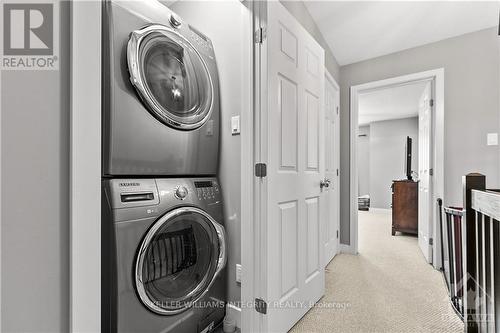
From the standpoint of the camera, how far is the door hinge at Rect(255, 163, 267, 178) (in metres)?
1.45

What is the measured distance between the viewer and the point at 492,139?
8.57 ft

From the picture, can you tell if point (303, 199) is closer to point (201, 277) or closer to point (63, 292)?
point (201, 277)

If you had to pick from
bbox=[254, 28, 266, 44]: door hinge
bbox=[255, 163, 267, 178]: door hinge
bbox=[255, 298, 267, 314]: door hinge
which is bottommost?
Result: bbox=[255, 298, 267, 314]: door hinge

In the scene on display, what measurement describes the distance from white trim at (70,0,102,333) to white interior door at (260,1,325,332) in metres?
0.92

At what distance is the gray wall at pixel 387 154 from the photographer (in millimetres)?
6859

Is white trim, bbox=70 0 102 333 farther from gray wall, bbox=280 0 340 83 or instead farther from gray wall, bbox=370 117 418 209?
gray wall, bbox=370 117 418 209

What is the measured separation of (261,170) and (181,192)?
46cm

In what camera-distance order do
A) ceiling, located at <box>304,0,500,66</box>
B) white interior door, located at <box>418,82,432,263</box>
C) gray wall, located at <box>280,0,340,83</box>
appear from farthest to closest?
white interior door, located at <box>418,82,432,263</box>, ceiling, located at <box>304,0,500,66</box>, gray wall, located at <box>280,0,340,83</box>

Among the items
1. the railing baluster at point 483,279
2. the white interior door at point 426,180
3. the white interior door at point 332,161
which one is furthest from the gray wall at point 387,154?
Result: the railing baluster at point 483,279

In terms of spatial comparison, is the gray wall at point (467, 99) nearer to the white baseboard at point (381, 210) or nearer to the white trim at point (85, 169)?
the white trim at point (85, 169)

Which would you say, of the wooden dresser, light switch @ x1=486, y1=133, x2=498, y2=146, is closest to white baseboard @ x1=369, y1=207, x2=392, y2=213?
the wooden dresser

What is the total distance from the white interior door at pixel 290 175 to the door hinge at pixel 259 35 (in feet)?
0.11

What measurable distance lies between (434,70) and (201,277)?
124 inches

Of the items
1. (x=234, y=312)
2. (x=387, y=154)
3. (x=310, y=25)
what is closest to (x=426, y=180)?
(x=310, y=25)
